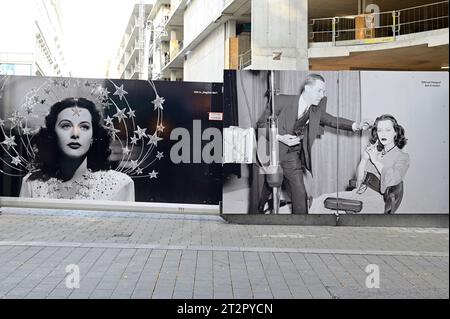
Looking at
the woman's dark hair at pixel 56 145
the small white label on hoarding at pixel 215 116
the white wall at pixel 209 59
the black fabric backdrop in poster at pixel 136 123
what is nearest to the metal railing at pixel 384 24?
the white wall at pixel 209 59

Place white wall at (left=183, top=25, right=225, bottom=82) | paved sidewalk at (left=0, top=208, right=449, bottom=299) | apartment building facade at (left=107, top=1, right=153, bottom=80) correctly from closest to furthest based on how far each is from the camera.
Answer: paved sidewalk at (left=0, top=208, right=449, bottom=299), white wall at (left=183, top=25, right=225, bottom=82), apartment building facade at (left=107, top=1, right=153, bottom=80)

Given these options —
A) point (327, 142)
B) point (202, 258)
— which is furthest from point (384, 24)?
point (202, 258)

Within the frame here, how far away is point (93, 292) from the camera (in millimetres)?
5363

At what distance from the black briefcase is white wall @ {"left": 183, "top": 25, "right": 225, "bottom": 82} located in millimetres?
21732

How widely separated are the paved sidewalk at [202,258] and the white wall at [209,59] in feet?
72.8

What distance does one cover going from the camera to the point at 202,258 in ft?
22.8

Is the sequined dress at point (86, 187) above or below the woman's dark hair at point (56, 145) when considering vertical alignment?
below

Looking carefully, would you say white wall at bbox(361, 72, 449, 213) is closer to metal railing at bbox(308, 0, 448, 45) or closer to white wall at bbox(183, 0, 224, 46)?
metal railing at bbox(308, 0, 448, 45)

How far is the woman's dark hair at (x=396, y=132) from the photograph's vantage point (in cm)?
941

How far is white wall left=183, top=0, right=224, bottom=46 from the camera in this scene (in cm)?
3260

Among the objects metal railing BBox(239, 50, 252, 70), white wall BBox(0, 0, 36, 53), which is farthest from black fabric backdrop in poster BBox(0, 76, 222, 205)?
white wall BBox(0, 0, 36, 53)

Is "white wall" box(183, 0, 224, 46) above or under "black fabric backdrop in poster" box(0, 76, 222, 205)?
above

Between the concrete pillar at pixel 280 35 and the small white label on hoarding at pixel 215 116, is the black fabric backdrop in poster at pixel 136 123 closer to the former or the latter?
the small white label on hoarding at pixel 215 116

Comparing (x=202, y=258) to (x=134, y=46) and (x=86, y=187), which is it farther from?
(x=134, y=46)
